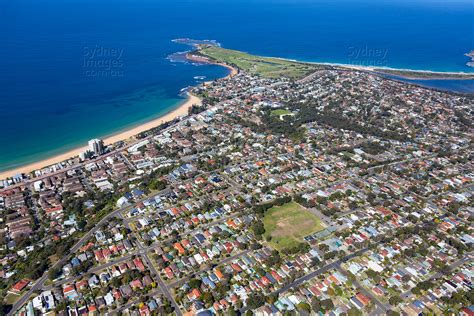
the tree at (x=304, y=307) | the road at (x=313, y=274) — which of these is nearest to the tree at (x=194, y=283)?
the road at (x=313, y=274)

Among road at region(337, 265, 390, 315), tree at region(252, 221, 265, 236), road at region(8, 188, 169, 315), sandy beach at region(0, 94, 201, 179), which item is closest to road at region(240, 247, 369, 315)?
road at region(337, 265, 390, 315)

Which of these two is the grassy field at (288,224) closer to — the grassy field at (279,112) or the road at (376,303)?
the road at (376,303)

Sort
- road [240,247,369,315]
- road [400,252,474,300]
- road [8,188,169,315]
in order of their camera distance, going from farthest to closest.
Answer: road [240,247,369,315], road [400,252,474,300], road [8,188,169,315]

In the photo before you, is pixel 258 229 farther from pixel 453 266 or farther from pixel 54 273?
pixel 54 273

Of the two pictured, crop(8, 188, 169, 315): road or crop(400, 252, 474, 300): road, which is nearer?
crop(8, 188, 169, 315): road

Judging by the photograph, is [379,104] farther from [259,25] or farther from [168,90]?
[259,25]

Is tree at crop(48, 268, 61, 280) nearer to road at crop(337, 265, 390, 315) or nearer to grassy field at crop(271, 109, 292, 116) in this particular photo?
road at crop(337, 265, 390, 315)
